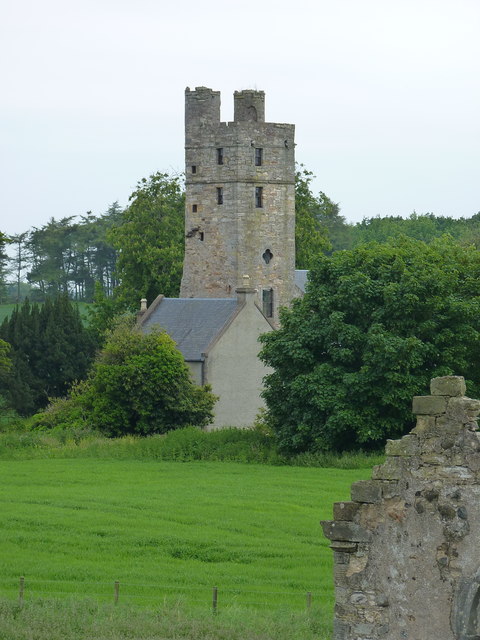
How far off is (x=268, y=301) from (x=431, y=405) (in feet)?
215

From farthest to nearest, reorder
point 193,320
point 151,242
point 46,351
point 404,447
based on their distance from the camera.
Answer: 1. point 151,242
2. point 46,351
3. point 193,320
4. point 404,447

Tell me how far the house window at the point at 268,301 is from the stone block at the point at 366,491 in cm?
6506

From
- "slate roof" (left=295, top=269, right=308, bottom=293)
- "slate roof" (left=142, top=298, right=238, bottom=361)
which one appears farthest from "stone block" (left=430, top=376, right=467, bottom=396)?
"slate roof" (left=295, top=269, right=308, bottom=293)

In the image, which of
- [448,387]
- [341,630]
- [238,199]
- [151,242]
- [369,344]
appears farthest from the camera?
[151,242]

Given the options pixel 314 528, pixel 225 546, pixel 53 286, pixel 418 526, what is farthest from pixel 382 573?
pixel 53 286

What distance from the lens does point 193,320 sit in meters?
72.1

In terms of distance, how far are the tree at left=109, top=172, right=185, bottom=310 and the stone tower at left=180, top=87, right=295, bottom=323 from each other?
5132 mm

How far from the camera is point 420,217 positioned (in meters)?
163

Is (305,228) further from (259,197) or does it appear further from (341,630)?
(341,630)

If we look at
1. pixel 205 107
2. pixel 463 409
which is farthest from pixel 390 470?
pixel 205 107

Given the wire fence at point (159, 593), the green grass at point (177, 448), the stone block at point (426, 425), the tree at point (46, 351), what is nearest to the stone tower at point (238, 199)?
the tree at point (46, 351)

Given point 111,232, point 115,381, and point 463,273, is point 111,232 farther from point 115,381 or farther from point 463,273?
point 463,273

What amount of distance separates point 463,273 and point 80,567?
2714 centimetres

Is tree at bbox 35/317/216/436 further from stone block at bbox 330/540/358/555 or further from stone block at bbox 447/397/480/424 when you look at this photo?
stone block at bbox 447/397/480/424
